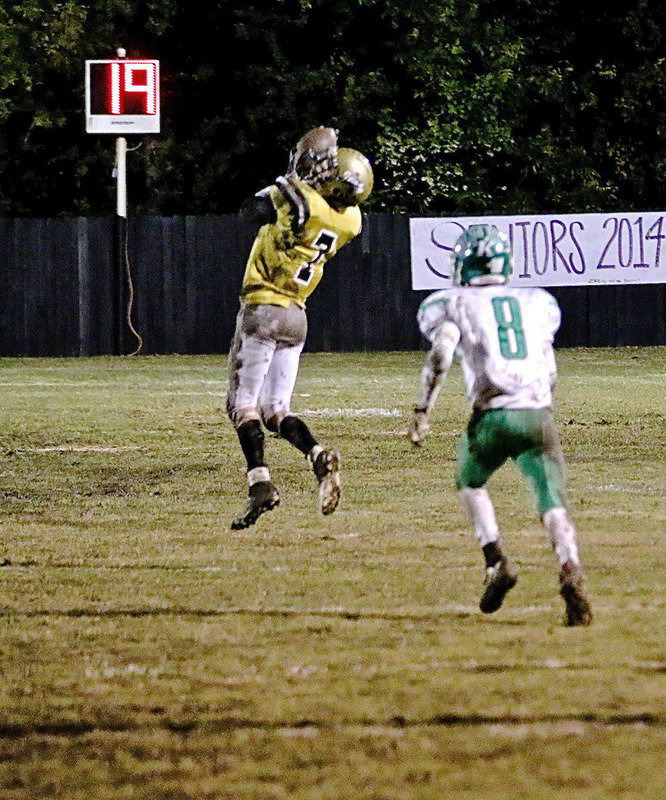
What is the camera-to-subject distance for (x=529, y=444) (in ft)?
20.9

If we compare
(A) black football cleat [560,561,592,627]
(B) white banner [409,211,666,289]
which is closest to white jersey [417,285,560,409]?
(A) black football cleat [560,561,592,627]

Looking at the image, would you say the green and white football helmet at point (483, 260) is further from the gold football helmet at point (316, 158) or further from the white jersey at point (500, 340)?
the gold football helmet at point (316, 158)

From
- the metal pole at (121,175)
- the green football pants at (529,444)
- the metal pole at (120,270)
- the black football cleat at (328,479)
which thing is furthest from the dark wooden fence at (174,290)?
the green football pants at (529,444)

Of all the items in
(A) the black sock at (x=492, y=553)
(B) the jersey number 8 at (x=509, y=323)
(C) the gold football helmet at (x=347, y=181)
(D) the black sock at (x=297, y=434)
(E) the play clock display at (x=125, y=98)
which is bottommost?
(A) the black sock at (x=492, y=553)

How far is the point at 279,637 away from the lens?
6105 millimetres

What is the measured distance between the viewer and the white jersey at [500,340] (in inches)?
252

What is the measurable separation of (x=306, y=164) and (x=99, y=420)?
717cm

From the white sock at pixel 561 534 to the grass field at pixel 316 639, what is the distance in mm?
264

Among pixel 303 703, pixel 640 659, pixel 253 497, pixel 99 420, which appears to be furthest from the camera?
pixel 99 420

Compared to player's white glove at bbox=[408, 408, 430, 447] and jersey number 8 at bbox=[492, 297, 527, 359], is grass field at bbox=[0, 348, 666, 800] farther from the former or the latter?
jersey number 8 at bbox=[492, 297, 527, 359]

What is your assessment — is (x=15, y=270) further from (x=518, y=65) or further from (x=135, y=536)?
(x=135, y=536)

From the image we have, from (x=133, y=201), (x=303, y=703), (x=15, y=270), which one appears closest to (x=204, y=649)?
(x=303, y=703)

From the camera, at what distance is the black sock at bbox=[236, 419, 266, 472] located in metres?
9.11

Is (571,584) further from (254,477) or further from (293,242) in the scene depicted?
(293,242)
